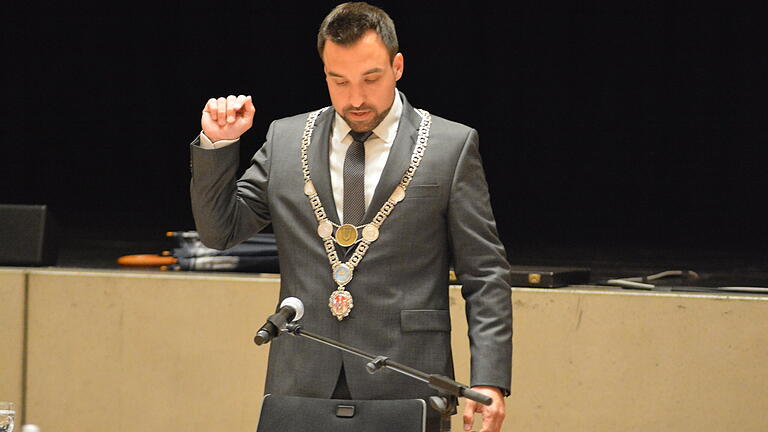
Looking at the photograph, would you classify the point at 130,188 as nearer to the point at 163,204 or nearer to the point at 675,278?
the point at 163,204

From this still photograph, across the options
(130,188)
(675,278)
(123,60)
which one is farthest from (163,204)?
(675,278)

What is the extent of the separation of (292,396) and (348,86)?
0.56 meters

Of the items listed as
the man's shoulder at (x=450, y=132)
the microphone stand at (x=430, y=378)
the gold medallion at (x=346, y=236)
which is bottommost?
the microphone stand at (x=430, y=378)

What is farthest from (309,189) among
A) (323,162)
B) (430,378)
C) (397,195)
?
(430,378)

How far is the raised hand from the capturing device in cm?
197

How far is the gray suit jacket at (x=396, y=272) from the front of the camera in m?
1.98

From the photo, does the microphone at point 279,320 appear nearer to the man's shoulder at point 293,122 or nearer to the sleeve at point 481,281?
the sleeve at point 481,281

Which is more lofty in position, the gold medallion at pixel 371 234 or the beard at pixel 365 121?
the beard at pixel 365 121

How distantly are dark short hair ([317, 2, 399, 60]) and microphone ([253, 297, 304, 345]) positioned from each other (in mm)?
500

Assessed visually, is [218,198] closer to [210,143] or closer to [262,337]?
[210,143]

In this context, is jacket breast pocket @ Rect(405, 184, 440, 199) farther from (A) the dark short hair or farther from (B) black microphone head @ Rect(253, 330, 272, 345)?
(B) black microphone head @ Rect(253, 330, 272, 345)

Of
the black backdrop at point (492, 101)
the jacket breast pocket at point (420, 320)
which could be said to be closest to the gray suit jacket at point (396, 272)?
the jacket breast pocket at point (420, 320)

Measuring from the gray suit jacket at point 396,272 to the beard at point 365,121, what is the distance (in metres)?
0.06

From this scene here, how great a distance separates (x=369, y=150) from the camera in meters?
2.06
